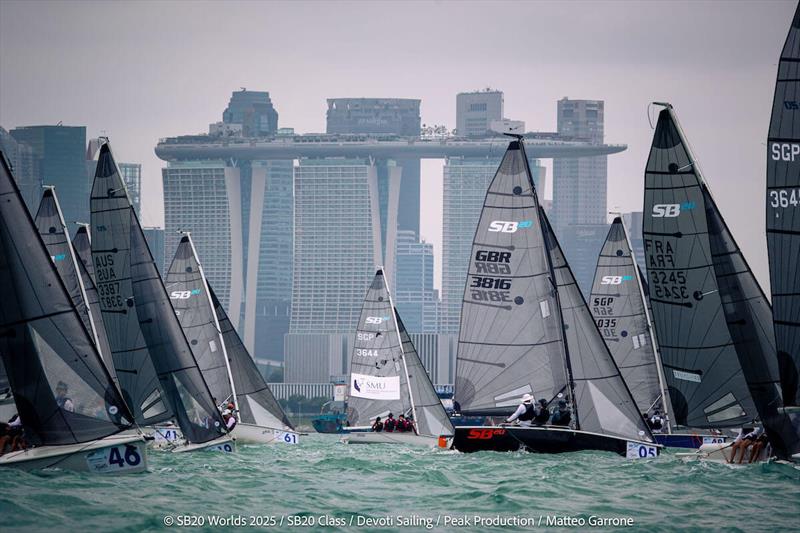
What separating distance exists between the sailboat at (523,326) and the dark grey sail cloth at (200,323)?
1389cm

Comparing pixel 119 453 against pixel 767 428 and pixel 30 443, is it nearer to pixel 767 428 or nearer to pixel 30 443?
pixel 30 443

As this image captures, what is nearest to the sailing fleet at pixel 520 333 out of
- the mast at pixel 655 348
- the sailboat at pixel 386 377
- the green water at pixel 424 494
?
the mast at pixel 655 348

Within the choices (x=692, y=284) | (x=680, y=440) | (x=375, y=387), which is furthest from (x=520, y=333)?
(x=375, y=387)

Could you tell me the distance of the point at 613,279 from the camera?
4328cm

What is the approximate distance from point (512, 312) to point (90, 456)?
1205cm

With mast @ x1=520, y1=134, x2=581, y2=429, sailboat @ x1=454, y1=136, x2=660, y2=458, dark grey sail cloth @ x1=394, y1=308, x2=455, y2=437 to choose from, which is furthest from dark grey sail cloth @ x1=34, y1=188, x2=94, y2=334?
dark grey sail cloth @ x1=394, y1=308, x2=455, y2=437

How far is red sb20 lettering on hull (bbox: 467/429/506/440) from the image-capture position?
2842 centimetres

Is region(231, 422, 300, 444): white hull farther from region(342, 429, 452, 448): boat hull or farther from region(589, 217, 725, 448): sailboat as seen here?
region(589, 217, 725, 448): sailboat

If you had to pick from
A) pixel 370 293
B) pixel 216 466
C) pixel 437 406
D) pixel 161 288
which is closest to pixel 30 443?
pixel 216 466

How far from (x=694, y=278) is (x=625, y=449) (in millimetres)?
3629

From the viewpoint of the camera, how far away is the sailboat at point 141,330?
3142 cm

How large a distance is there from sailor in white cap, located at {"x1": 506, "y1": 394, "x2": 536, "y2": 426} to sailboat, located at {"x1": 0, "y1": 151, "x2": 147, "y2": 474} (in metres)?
9.51

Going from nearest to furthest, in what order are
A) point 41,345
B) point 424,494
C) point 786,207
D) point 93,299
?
1. point 41,345
2. point 424,494
3. point 786,207
4. point 93,299

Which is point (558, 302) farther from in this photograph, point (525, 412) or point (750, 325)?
point (750, 325)
